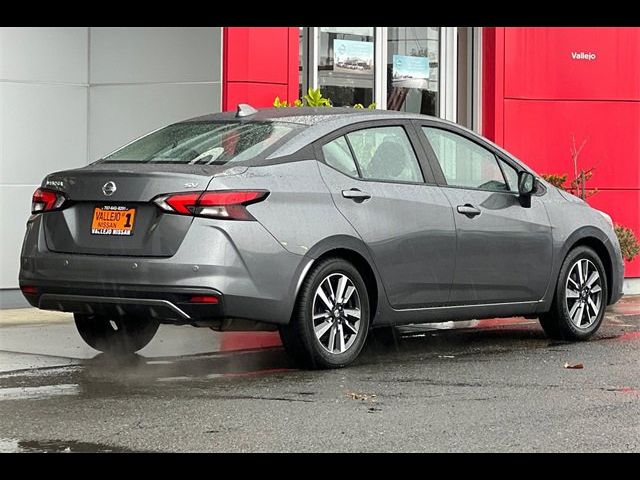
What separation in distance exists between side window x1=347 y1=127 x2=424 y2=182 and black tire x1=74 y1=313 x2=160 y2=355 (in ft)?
5.86

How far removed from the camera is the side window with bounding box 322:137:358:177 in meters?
9.18

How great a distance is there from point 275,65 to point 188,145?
525 centimetres

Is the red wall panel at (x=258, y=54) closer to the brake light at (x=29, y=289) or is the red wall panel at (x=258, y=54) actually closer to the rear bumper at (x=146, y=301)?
the brake light at (x=29, y=289)

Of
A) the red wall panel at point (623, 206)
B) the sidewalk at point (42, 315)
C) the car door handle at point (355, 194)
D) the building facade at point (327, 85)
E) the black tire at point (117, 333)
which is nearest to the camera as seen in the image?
the car door handle at point (355, 194)

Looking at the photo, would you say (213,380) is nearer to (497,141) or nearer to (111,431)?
(111,431)

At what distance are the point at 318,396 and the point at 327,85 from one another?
799 cm

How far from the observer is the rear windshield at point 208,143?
891 cm

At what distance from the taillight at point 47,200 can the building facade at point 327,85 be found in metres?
4.49

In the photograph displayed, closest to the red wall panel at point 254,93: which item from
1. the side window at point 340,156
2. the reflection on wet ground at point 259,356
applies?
the reflection on wet ground at point 259,356

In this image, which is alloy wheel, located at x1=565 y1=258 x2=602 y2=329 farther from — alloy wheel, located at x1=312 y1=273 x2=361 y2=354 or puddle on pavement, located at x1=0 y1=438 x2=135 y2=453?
puddle on pavement, located at x1=0 y1=438 x2=135 y2=453

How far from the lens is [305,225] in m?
8.73

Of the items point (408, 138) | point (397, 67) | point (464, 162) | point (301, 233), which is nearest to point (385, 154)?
point (408, 138)

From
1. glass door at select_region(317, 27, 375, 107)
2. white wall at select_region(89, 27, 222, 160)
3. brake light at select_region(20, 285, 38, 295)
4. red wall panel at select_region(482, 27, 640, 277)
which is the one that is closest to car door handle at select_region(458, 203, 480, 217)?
brake light at select_region(20, 285, 38, 295)
